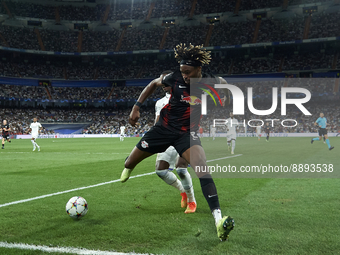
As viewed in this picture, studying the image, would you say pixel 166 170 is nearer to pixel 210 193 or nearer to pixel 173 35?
pixel 210 193

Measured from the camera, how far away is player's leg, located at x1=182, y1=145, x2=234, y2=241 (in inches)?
132

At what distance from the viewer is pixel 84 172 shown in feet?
31.2

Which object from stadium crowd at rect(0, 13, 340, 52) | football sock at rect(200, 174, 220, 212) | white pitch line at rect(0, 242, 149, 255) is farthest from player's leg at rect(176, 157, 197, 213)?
stadium crowd at rect(0, 13, 340, 52)

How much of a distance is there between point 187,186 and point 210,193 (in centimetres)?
123

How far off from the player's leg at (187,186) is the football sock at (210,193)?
1.08 m

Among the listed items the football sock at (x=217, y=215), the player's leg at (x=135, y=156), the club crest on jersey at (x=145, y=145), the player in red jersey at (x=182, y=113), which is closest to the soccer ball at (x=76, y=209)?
the player's leg at (x=135, y=156)

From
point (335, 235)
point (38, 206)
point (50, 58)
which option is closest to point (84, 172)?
point (38, 206)

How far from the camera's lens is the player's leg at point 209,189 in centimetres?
336

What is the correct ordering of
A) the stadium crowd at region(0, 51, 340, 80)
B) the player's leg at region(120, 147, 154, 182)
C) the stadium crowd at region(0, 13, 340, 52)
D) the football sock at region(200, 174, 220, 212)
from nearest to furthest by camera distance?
the football sock at region(200, 174, 220, 212), the player's leg at region(120, 147, 154, 182), the stadium crowd at region(0, 13, 340, 52), the stadium crowd at region(0, 51, 340, 80)

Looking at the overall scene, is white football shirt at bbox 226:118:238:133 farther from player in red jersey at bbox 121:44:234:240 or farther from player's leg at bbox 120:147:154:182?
player's leg at bbox 120:147:154:182

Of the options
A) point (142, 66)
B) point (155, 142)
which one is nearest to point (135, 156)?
point (155, 142)

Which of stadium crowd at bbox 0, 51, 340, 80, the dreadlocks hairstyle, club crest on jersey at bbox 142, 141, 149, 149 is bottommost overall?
club crest on jersey at bbox 142, 141, 149, 149

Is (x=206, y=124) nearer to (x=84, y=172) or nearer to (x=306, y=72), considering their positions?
(x=306, y=72)

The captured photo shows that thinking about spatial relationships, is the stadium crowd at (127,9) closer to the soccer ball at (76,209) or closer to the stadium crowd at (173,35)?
the stadium crowd at (173,35)
